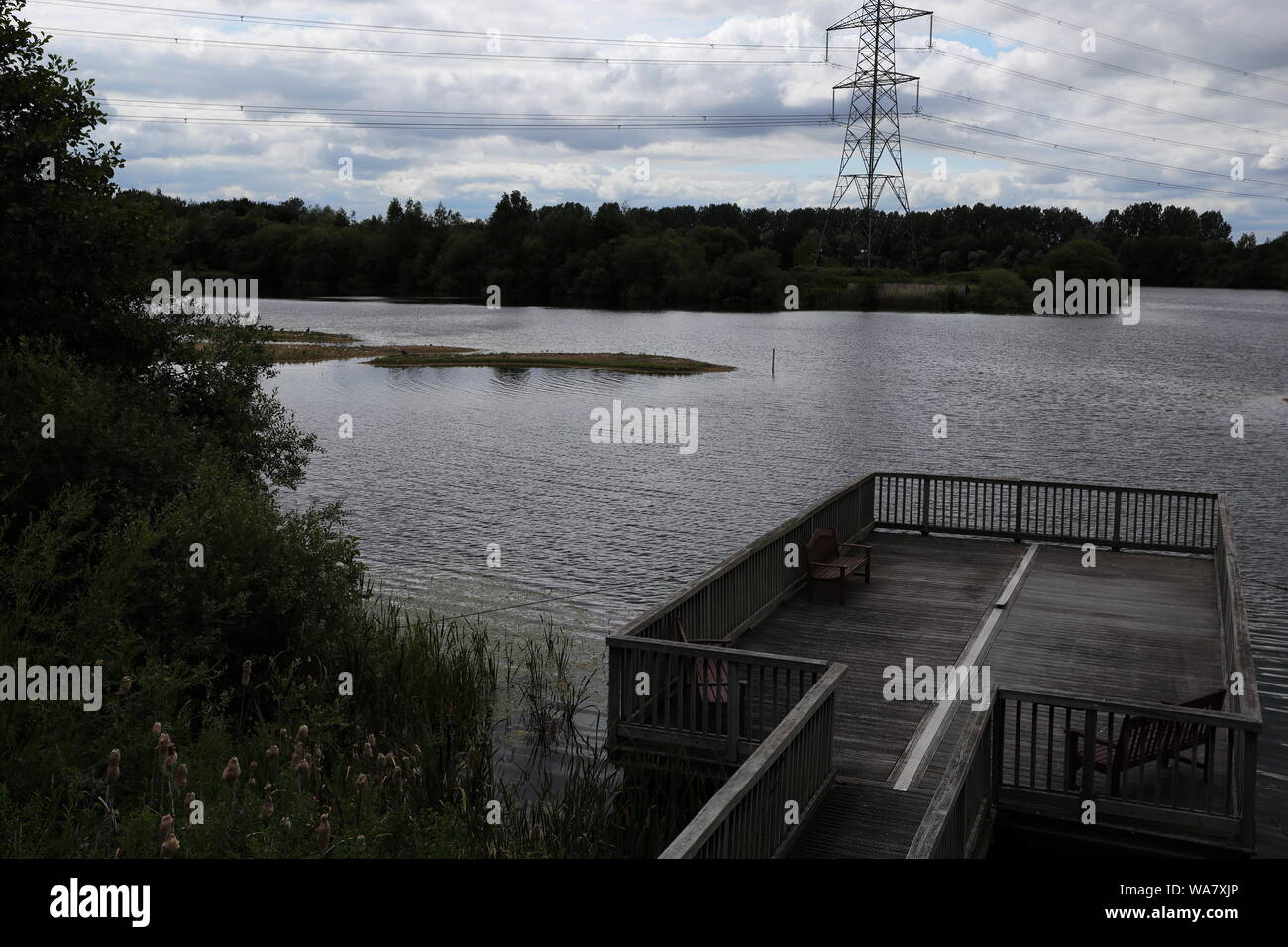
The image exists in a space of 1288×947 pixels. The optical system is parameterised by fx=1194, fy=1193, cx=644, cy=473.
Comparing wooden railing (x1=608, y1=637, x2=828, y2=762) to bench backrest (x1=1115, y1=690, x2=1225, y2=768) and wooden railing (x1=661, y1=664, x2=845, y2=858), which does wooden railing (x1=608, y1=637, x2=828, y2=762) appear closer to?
wooden railing (x1=661, y1=664, x2=845, y2=858)

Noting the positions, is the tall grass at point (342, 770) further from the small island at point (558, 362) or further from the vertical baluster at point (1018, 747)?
the small island at point (558, 362)

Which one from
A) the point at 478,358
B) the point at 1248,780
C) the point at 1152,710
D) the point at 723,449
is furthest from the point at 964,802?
the point at 478,358

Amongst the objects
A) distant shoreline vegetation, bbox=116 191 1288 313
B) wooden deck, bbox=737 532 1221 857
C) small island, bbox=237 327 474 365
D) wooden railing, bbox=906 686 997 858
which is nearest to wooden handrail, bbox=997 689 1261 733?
wooden railing, bbox=906 686 997 858

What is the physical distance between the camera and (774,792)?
9609mm

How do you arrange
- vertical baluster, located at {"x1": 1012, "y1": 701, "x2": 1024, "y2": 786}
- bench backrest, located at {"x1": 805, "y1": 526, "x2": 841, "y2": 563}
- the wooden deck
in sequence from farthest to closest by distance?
1. bench backrest, located at {"x1": 805, "y1": 526, "x2": 841, "y2": 563}
2. the wooden deck
3. vertical baluster, located at {"x1": 1012, "y1": 701, "x2": 1024, "y2": 786}

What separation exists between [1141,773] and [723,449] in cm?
3571

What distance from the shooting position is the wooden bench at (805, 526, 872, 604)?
17.7m

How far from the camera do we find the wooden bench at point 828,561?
1767 cm

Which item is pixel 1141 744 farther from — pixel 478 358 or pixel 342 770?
pixel 478 358

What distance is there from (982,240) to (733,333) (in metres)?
92.2

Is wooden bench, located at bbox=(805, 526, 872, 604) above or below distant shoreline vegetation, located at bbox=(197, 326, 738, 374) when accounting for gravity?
below

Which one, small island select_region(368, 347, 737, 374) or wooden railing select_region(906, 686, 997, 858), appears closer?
wooden railing select_region(906, 686, 997, 858)

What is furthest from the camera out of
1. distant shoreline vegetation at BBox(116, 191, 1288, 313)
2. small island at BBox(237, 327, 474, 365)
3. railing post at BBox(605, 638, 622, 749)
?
distant shoreline vegetation at BBox(116, 191, 1288, 313)
